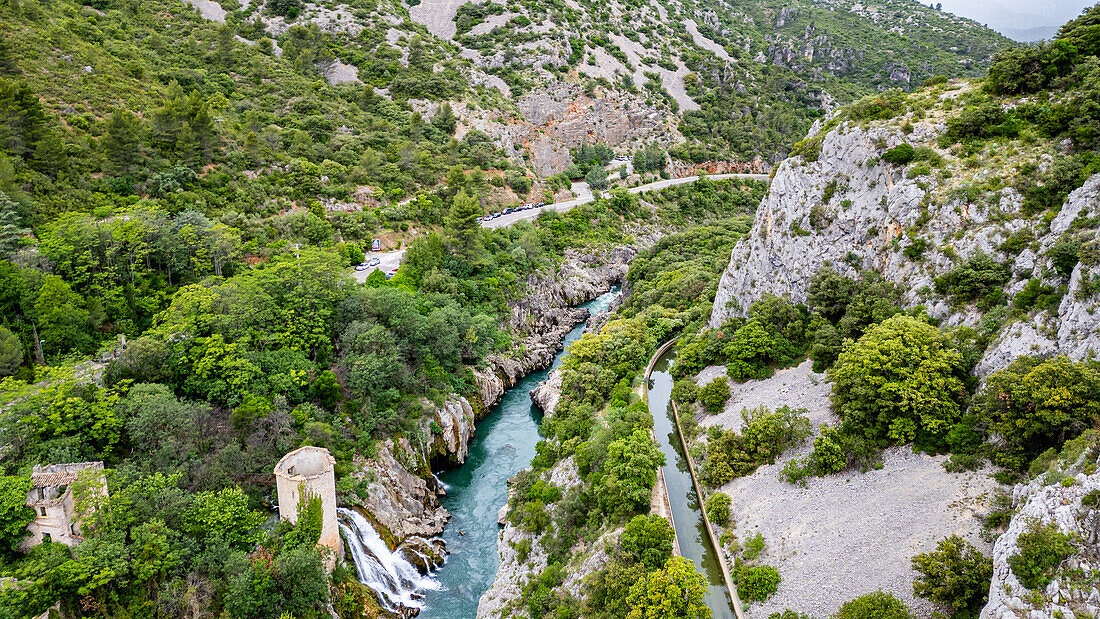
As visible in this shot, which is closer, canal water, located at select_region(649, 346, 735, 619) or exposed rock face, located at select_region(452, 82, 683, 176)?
canal water, located at select_region(649, 346, 735, 619)

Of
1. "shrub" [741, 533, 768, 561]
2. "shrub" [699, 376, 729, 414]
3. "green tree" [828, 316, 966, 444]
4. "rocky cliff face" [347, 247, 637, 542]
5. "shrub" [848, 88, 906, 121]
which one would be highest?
"shrub" [848, 88, 906, 121]

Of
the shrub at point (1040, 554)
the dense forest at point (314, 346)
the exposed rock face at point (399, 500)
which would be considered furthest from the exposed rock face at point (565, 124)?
the shrub at point (1040, 554)

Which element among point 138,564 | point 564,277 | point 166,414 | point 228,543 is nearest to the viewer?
point 138,564

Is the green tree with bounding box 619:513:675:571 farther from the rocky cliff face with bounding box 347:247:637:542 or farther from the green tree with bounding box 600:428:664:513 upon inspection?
the rocky cliff face with bounding box 347:247:637:542

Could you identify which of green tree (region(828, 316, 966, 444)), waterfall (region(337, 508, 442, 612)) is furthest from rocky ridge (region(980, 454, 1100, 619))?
waterfall (region(337, 508, 442, 612))

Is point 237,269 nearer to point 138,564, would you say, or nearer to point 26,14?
point 138,564

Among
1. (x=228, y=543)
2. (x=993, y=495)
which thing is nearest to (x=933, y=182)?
(x=993, y=495)

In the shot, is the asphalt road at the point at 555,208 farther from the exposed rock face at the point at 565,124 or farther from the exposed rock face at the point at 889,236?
the exposed rock face at the point at 889,236
